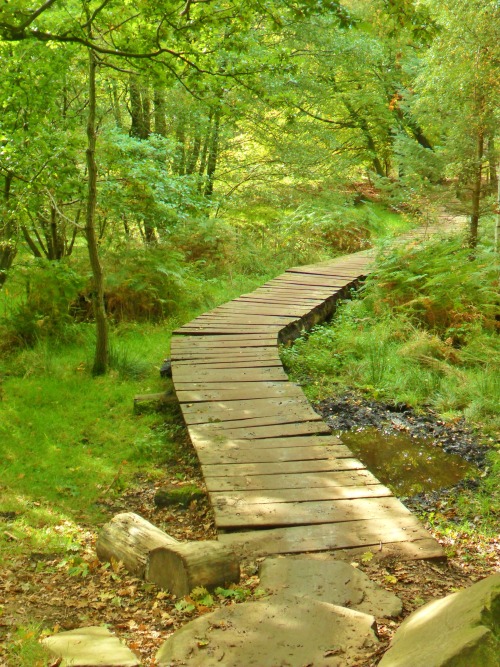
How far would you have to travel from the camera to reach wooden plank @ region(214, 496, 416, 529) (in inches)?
150

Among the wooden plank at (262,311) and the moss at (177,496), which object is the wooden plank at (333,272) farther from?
the moss at (177,496)

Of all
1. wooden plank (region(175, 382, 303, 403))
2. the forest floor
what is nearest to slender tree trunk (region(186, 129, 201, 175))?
wooden plank (region(175, 382, 303, 403))

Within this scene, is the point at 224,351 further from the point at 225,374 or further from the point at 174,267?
the point at 174,267

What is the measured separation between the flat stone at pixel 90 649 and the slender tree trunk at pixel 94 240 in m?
4.62

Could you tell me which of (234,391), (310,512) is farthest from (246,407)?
(310,512)

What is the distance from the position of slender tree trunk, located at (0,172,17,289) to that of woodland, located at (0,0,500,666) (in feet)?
0.13

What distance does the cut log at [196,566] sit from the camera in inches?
127

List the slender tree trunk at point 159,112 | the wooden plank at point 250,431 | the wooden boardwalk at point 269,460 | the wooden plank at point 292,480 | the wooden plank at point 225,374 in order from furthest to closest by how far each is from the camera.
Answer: the slender tree trunk at point 159,112 → the wooden plank at point 225,374 → the wooden plank at point 250,431 → the wooden plank at point 292,480 → the wooden boardwalk at point 269,460

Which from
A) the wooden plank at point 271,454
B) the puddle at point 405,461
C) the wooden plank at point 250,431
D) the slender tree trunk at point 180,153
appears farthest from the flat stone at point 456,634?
the slender tree trunk at point 180,153

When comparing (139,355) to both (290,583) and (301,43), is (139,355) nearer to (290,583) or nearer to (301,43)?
(290,583)

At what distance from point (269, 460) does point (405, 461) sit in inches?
67.9

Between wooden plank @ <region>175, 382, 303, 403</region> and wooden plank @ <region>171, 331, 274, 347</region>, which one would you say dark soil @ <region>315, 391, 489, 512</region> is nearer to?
wooden plank @ <region>175, 382, 303, 403</region>

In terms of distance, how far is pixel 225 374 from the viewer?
21.9 ft

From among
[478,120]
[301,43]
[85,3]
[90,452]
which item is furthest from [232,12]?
[301,43]
